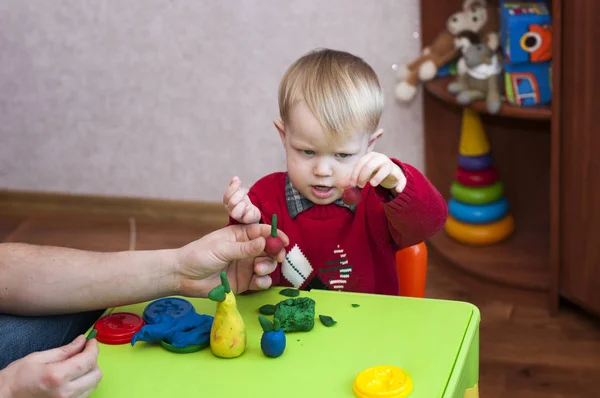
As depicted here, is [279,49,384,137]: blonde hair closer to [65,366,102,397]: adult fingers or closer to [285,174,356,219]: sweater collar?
[285,174,356,219]: sweater collar

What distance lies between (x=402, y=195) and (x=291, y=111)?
0.21 meters

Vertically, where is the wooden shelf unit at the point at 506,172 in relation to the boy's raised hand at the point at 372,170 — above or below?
below

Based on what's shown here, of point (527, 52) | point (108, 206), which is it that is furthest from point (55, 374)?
point (108, 206)

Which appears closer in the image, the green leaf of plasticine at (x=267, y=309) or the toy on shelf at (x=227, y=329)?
the toy on shelf at (x=227, y=329)

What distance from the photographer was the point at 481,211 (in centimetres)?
228

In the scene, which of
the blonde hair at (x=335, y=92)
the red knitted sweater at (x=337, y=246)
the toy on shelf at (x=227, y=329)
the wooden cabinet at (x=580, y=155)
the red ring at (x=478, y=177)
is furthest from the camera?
the red ring at (x=478, y=177)

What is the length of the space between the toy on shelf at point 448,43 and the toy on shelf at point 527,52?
0.44 ft

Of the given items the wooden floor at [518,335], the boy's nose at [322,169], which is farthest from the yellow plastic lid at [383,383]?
the wooden floor at [518,335]

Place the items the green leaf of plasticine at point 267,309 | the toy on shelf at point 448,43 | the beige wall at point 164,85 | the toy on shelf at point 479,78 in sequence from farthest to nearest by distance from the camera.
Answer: the beige wall at point 164,85
the toy on shelf at point 448,43
the toy on shelf at point 479,78
the green leaf of plasticine at point 267,309

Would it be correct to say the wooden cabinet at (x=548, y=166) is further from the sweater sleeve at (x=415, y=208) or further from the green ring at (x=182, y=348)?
the green ring at (x=182, y=348)

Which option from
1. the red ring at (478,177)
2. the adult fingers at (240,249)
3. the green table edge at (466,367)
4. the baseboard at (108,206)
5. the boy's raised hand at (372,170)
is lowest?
the baseboard at (108,206)

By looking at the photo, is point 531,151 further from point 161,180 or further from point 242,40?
point 161,180

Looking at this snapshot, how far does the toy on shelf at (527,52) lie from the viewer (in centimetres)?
195

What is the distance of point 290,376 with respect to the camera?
38.5 inches
